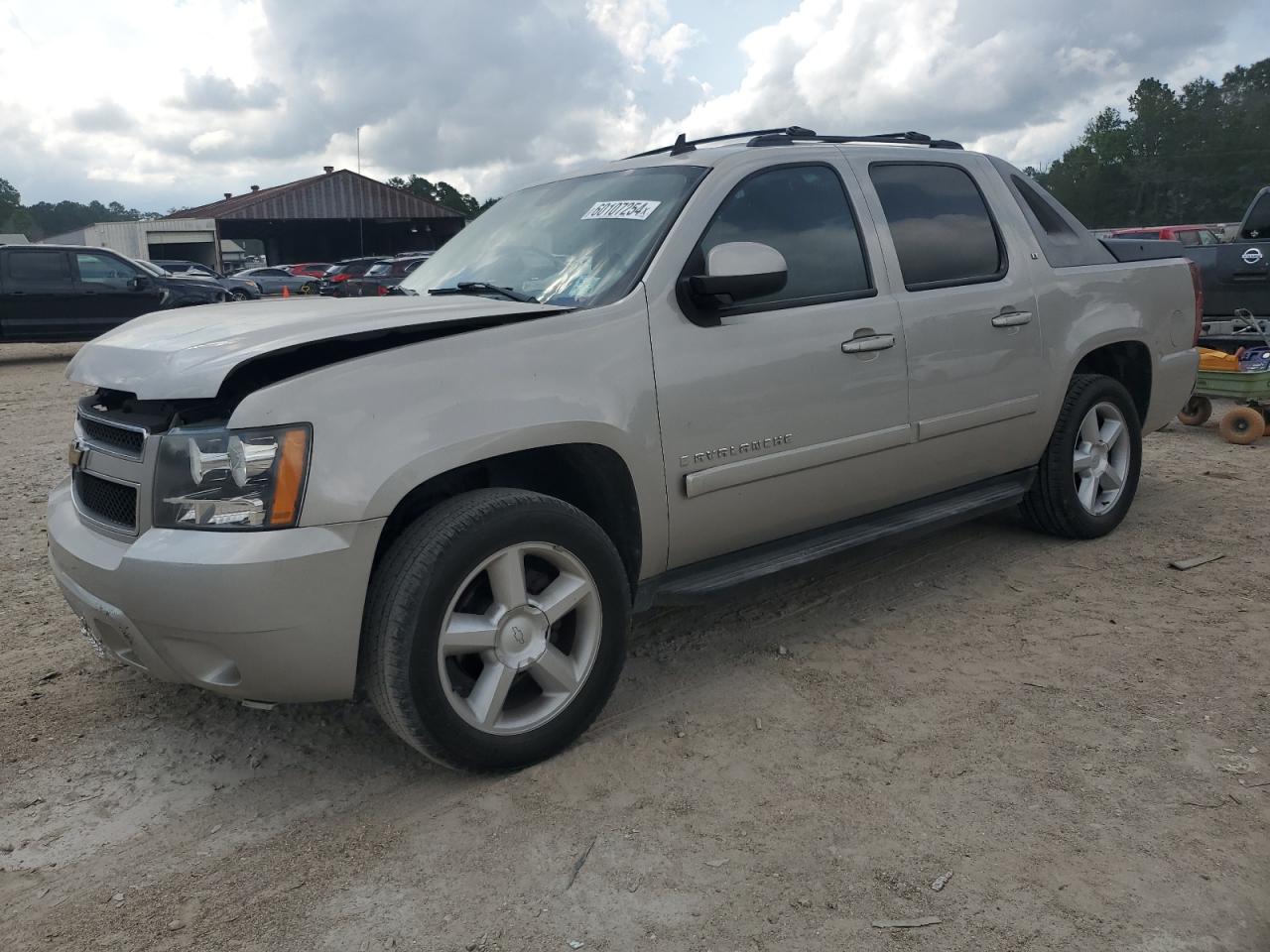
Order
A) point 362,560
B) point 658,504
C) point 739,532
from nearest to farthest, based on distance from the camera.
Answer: point 362,560
point 658,504
point 739,532

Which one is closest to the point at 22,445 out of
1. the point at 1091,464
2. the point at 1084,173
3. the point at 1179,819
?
the point at 1091,464

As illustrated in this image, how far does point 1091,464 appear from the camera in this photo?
4.94 meters

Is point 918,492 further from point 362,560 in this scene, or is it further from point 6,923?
point 6,923

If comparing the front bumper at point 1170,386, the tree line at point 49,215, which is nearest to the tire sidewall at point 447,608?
the front bumper at point 1170,386

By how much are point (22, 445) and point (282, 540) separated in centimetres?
664

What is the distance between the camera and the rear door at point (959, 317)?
3955mm

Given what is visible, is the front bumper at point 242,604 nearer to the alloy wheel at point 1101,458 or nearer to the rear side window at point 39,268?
the alloy wheel at point 1101,458

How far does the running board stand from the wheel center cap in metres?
0.47

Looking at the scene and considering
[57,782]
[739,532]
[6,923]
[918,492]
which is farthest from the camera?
[918,492]

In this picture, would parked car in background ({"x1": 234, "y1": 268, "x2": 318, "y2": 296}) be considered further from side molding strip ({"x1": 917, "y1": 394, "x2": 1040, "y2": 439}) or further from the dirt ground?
the dirt ground

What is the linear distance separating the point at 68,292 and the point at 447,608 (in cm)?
1468

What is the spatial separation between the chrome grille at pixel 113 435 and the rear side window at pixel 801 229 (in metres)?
1.80

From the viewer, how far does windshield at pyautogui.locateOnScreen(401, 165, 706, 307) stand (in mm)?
3330

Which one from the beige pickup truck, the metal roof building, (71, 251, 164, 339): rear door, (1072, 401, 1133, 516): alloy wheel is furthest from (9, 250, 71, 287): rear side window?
the metal roof building
